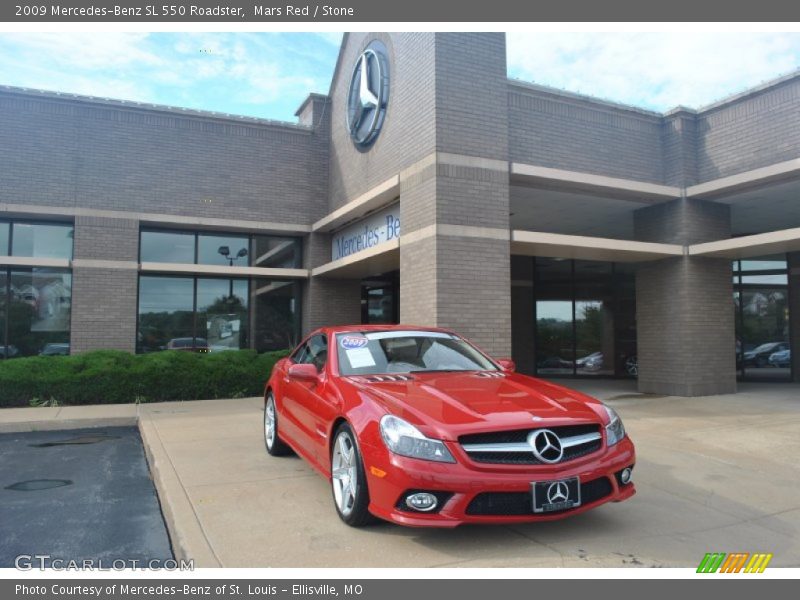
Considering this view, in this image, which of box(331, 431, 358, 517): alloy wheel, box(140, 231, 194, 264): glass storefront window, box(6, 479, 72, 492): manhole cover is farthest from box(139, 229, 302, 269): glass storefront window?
box(331, 431, 358, 517): alloy wheel

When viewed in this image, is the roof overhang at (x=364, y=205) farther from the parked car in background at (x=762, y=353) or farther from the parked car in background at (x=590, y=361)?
the parked car in background at (x=762, y=353)

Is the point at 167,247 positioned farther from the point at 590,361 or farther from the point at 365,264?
the point at 590,361

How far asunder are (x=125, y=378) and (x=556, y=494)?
9.81 meters

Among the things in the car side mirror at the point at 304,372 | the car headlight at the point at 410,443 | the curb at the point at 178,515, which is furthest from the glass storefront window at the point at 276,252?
the car headlight at the point at 410,443

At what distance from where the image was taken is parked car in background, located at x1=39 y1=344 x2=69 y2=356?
42.5 ft

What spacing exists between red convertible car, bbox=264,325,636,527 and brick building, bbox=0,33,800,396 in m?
4.70

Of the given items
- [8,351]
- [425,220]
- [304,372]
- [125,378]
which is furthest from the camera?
[8,351]

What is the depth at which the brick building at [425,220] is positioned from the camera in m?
10.0

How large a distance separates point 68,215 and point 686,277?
42.9 feet

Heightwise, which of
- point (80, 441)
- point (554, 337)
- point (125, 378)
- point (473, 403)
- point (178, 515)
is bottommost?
point (80, 441)

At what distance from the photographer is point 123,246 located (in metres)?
13.3

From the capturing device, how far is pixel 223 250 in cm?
1452

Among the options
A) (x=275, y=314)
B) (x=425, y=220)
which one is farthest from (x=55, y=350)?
(x=425, y=220)

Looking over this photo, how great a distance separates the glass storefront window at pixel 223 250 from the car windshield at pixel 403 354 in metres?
9.73
